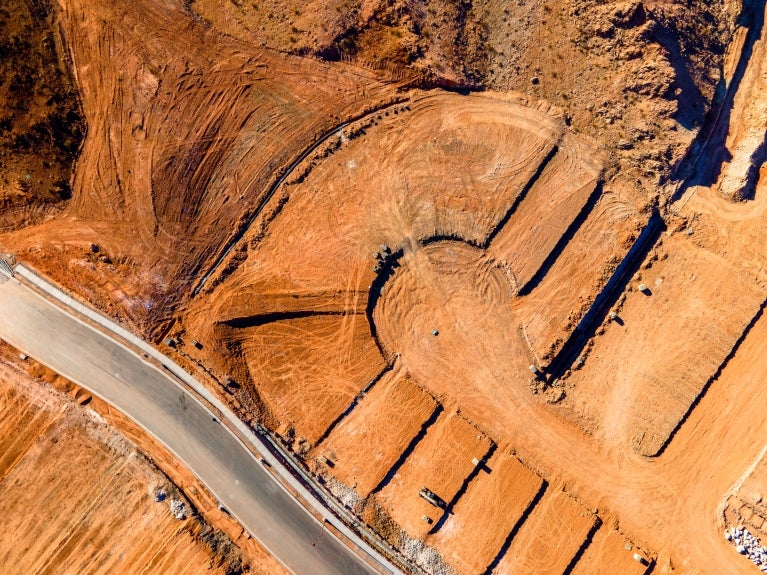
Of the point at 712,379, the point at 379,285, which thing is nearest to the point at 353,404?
the point at 379,285

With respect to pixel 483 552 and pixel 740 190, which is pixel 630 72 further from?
pixel 483 552

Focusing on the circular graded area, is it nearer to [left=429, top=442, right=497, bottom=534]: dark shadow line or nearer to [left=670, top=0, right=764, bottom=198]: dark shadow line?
[left=429, top=442, right=497, bottom=534]: dark shadow line

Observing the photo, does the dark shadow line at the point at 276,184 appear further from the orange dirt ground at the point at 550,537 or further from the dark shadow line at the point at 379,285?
the orange dirt ground at the point at 550,537

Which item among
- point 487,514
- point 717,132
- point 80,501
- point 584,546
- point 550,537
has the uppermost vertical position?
point 717,132

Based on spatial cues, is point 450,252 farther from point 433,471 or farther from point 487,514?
point 487,514

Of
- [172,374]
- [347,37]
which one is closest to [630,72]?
[347,37]

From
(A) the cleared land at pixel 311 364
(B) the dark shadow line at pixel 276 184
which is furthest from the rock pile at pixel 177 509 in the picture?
(B) the dark shadow line at pixel 276 184
